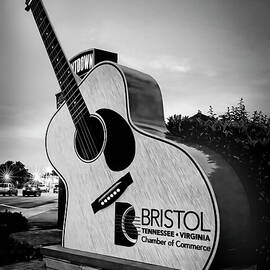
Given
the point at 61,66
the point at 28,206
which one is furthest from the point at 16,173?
the point at 61,66

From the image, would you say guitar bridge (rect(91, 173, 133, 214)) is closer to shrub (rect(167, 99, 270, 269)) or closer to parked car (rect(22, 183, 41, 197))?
shrub (rect(167, 99, 270, 269))

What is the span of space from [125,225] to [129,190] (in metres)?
0.32

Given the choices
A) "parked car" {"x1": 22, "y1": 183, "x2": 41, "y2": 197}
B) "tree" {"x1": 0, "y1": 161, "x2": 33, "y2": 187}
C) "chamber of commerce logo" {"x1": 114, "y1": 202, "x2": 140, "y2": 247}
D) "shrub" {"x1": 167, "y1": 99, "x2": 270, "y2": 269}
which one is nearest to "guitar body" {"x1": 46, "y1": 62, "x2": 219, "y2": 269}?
"chamber of commerce logo" {"x1": 114, "y1": 202, "x2": 140, "y2": 247}

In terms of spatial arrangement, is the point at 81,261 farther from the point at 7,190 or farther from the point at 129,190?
the point at 7,190

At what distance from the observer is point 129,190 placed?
322 centimetres

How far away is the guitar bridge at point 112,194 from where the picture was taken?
3.27 meters

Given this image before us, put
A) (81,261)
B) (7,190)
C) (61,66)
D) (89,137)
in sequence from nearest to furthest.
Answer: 1. (81,261)
2. (89,137)
3. (61,66)
4. (7,190)

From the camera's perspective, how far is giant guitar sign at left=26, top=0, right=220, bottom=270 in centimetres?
278

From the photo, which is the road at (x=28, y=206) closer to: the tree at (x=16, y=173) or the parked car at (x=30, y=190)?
the parked car at (x=30, y=190)

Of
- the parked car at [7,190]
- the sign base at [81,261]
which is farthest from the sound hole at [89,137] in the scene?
the parked car at [7,190]

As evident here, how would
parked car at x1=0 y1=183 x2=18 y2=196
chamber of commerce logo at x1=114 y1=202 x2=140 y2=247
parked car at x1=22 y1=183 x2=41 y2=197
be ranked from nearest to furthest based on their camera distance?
chamber of commerce logo at x1=114 y1=202 x2=140 y2=247 → parked car at x1=22 y1=183 x2=41 y2=197 → parked car at x1=0 y1=183 x2=18 y2=196

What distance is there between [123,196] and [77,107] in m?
1.14

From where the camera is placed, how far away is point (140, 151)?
3.18 metres

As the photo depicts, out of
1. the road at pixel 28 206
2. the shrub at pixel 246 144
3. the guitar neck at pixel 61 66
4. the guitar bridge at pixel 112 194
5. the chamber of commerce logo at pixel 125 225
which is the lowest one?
the road at pixel 28 206
